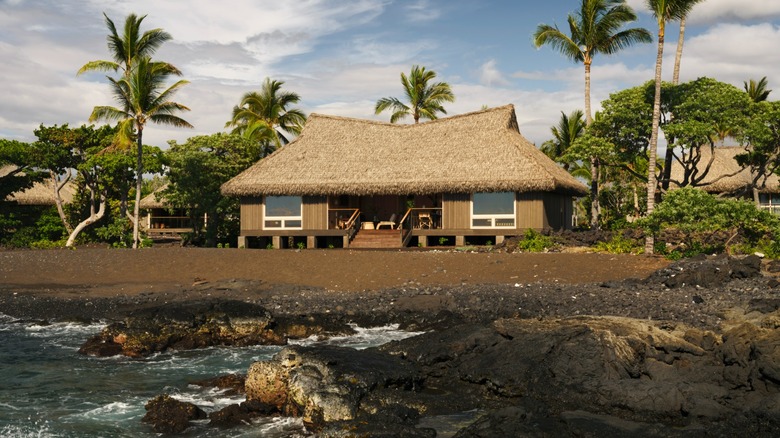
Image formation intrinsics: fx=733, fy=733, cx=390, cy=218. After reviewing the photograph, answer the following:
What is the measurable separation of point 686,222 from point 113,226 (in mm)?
24798

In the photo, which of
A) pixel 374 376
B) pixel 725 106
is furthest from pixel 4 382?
pixel 725 106

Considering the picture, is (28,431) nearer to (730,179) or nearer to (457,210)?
(457,210)

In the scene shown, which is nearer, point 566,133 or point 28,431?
point 28,431

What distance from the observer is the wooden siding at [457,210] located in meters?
28.8

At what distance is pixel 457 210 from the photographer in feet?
94.9

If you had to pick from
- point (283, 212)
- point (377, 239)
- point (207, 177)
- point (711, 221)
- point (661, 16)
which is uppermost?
point (661, 16)

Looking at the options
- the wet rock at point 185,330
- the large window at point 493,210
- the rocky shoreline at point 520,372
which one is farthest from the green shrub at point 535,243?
the wet rock at point 185,330

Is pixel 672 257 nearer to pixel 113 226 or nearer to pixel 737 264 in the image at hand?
pixel 737 264

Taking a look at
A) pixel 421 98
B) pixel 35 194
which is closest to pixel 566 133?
pixel 421 98

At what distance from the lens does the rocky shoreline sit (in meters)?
8.30

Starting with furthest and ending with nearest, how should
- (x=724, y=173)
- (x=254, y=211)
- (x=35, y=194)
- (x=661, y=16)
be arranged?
1. (x=724, y=173)
2. (x=35, y=194)
3. (x=254, y=211)
4. (x=661, y=16)

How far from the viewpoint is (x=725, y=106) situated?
28.4 meters

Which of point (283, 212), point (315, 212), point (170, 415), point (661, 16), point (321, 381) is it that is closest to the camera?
point (170, 415)

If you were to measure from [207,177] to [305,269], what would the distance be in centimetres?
1180
